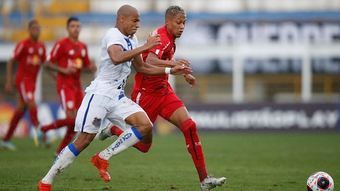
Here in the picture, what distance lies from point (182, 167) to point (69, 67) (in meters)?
3.78

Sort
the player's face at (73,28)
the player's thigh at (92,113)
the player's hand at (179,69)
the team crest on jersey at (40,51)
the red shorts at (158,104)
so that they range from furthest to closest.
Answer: the team crest on jersey at (40,51) → the player's face at (73,28) → the red shorts at (158,104) → the player's hand at (179,69) → the player's thigh at (92,113)

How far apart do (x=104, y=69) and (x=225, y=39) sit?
81.6ft

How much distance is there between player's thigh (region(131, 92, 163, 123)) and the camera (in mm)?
12138

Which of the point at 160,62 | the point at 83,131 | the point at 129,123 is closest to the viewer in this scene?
the point at 83,131

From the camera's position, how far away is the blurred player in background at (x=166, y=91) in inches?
459

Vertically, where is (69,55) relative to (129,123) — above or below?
above

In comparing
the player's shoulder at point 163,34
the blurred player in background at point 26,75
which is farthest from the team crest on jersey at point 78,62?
the player's shoulder at point 163,34

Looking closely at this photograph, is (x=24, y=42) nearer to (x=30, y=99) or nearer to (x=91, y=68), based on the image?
(x=30, y=99)

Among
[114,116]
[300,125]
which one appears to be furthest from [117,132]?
[300,125]

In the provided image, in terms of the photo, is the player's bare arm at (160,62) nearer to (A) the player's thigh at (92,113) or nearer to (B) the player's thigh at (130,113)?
(B) the player's thigh at (130,113)

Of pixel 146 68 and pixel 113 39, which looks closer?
pixel 113 39

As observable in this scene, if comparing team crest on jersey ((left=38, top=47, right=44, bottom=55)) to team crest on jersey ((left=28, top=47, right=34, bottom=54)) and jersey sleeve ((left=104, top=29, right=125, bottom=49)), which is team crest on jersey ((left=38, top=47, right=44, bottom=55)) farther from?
jersey sleeve ((left=104, top=29, right=125, bottom=49))

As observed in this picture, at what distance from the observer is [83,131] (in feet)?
35.6

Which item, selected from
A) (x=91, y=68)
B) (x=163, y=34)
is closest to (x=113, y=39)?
(x=163, y=34)
